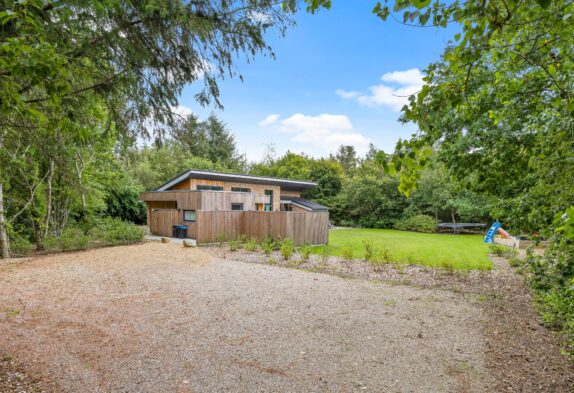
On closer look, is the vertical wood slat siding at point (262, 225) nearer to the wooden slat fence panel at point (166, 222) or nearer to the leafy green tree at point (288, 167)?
the wooden slat fence panel at point (166, 222)

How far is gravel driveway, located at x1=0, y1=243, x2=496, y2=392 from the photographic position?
2959 millimetres

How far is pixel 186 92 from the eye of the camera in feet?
13.4

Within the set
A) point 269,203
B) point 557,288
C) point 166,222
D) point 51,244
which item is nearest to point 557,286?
point 557,288

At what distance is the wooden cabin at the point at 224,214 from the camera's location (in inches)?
521

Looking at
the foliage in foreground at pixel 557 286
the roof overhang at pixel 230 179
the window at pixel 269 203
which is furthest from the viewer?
the window at pixel 269 203

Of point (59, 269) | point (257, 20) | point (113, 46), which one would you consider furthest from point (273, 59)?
point (59, 269)

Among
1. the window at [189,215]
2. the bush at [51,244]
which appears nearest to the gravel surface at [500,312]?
the window at [189,215]

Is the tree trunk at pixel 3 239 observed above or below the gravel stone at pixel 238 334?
above

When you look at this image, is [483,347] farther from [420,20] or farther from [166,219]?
[166,219]

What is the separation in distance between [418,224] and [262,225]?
1393 cm

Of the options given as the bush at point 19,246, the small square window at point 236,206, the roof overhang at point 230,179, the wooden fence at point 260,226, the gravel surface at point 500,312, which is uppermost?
the roof overhang at point 230,179

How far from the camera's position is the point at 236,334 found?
4020mm

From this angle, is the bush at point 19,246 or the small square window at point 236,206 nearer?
the bush at point 19,246

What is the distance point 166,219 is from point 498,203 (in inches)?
572
